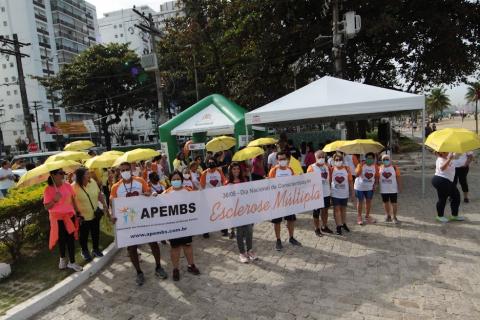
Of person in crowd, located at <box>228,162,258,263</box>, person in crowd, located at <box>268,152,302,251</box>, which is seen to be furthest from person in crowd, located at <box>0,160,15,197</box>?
person in crowd, located at <box>268,152,302,251</box>

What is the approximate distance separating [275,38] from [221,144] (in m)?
8.52

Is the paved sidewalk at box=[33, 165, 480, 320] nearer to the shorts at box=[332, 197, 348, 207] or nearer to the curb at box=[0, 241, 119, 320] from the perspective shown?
the curb at box=[0, 241, 119, 320]

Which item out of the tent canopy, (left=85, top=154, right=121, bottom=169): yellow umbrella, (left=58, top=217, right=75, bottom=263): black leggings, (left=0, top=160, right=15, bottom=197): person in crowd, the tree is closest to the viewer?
(left=58, top=217, right=75, bottom=263): black leggings

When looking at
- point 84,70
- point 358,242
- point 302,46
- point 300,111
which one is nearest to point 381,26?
point 302,46

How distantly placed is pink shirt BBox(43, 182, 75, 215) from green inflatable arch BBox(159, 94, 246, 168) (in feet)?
24.2

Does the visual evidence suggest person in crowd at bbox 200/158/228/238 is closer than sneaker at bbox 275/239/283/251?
No

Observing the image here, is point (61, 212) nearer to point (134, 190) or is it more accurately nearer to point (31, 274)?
point (134, 190)

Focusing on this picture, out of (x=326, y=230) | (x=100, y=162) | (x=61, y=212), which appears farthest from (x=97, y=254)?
(x=326, y=230)

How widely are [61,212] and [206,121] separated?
8726mm

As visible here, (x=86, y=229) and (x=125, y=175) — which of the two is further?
(x=86, y=229)

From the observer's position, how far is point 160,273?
5766 mm

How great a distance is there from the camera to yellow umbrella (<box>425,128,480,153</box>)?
6.53 meters

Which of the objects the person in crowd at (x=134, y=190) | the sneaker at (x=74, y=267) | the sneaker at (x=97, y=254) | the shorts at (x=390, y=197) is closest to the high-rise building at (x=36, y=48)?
the sneaker at (x=97, y=254)

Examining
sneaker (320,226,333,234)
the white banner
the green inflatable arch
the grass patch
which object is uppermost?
the green inflatable arch
